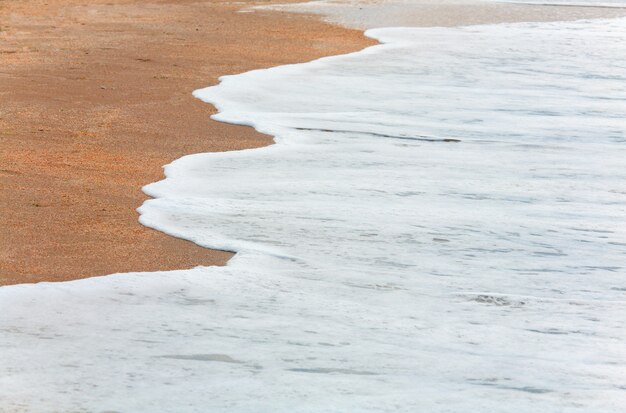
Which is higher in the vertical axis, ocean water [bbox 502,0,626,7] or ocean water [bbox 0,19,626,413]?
ocean water [bbox 502,0,626,7]

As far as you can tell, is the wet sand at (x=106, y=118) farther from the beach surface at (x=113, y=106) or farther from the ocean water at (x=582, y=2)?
the ocean water at (x=582, y=2)

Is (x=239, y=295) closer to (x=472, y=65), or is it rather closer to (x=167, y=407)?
(x=167, y=407)

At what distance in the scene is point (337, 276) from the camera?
438cm

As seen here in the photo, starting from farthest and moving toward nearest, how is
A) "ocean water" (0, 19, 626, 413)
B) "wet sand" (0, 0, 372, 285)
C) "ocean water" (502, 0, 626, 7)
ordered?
"ocean water" (502, 0, 626, 7) → "wet sand" (0, 0, 372, 285) → "ocean water" (0, 19, 626, 413)

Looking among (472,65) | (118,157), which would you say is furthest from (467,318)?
(472,65)

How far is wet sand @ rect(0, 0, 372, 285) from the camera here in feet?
15.1

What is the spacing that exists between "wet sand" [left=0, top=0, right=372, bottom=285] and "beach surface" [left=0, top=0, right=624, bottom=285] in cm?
1

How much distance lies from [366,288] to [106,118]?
357 cm

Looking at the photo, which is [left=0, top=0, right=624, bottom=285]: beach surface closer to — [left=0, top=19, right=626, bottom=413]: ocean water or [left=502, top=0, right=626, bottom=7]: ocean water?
[left=0, top=19, right=626, bottom=413]: ocean water

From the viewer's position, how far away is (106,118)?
24.1 feet

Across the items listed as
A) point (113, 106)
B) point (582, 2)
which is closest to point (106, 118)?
point (113, 106)

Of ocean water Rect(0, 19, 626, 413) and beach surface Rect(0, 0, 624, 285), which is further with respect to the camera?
beach surface Rect(0, 0, 624, 285)

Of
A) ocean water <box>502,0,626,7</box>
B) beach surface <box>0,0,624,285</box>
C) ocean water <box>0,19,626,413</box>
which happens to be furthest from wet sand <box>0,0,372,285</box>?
ocean water <box>502,0,626,7</box>

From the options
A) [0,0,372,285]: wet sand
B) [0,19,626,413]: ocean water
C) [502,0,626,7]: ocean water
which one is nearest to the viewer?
[0,19,626,413]: ocean water
